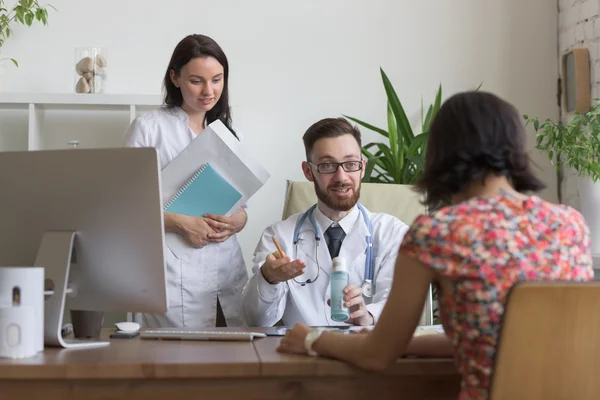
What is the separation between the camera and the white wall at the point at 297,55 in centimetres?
360

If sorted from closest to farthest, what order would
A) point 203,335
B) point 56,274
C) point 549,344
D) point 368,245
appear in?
1. point 549,344
2. point 56,274
3. point 203,335
4. point 368,245

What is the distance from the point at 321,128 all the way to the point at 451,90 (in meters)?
1.37

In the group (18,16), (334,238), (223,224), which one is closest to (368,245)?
(334,238)

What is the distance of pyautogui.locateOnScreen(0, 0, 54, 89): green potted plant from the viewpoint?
11.2 feet

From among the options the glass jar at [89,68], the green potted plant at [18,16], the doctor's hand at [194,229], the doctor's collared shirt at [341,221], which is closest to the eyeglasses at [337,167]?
the doctor's collared shirt at [341,221]

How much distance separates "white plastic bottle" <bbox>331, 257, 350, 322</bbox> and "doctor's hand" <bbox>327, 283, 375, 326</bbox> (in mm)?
15

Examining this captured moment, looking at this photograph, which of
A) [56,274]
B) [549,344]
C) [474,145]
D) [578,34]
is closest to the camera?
[549,344]

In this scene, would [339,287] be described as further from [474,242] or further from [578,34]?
[578,34]

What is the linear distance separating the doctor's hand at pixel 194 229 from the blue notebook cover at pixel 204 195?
26mm

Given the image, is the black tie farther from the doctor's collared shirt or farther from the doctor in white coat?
the doctor in white coat

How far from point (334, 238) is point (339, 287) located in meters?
0.58

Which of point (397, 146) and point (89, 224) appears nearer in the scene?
point (89, 224)

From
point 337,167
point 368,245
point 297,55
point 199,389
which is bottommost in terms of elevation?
point 199,389

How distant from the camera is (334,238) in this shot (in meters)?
2.59
